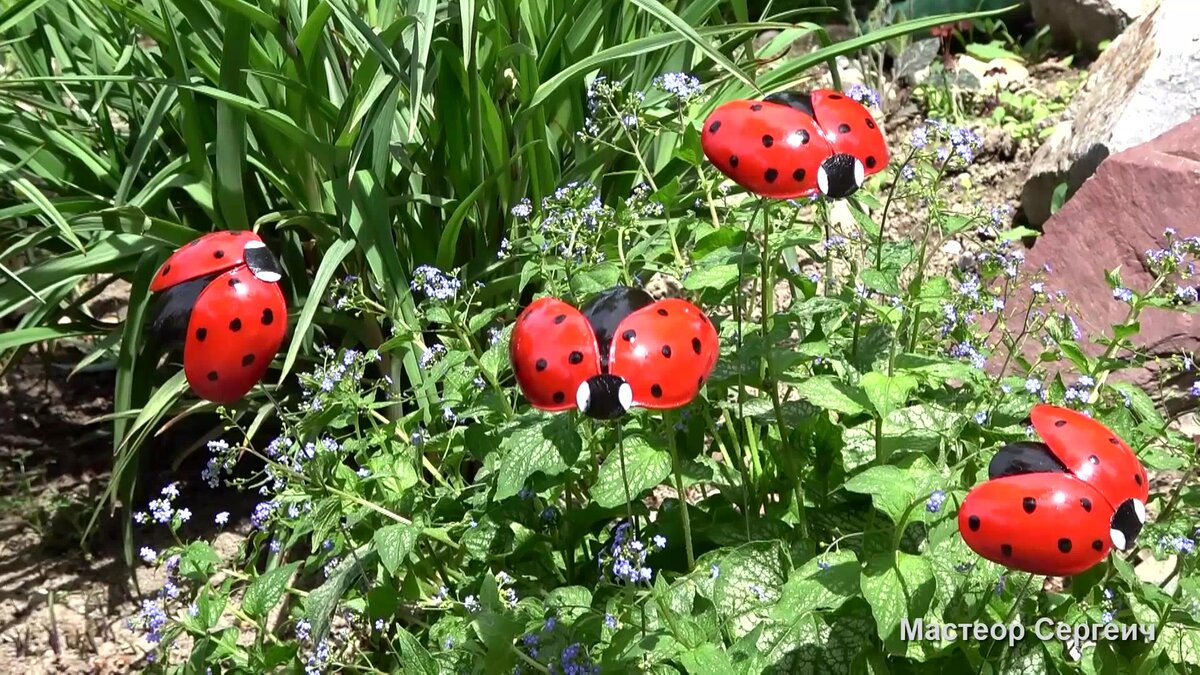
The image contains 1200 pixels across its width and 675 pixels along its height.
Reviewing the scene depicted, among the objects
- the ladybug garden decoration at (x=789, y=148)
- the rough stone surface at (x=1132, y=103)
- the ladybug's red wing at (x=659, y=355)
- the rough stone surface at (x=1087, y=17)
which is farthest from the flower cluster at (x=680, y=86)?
the rough stone surface at (x=1087, y=17)

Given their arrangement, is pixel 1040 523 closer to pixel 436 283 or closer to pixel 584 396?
pixel 584 396

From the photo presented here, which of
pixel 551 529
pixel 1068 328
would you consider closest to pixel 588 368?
pixel 551 529

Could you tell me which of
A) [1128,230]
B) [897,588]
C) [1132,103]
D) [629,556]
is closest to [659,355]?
[629,556]

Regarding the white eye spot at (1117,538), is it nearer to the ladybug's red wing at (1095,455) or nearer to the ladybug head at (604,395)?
the ladybug's red wing at (1095,455)

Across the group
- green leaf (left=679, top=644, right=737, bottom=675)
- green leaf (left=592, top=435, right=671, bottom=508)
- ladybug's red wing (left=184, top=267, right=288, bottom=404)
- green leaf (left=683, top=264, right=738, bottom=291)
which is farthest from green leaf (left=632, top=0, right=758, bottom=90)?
green leaf (left=679, top=644, right=737, bottom=675)

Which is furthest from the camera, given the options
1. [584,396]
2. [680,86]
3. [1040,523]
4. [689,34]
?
[689,34]

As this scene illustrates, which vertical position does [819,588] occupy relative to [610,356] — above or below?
below

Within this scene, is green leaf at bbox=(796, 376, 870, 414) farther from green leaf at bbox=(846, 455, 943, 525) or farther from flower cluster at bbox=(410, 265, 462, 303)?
flower cluster at bbox=(410, 265, 462, 303)
